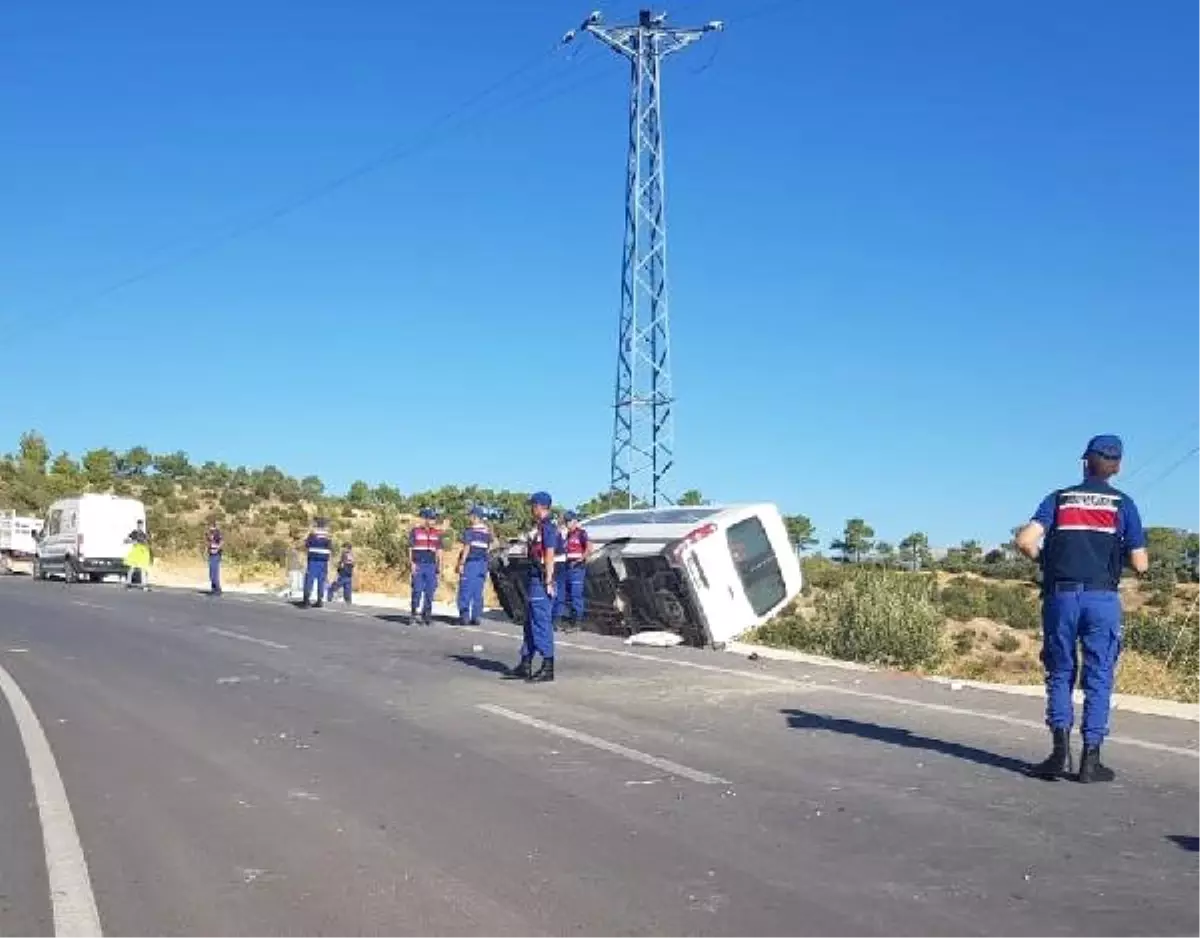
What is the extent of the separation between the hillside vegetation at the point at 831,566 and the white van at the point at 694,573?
91.7 inches

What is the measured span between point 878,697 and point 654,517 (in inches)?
315

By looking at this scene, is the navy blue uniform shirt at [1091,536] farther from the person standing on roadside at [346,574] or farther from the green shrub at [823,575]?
the green shrub at [823,575]

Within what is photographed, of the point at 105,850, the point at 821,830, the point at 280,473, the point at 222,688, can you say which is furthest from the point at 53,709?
the point at 280,473

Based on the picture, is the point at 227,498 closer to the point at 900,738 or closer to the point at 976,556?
the point at 976,556

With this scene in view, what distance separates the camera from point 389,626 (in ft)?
70.7

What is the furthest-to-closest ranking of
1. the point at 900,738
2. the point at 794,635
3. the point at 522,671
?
the point at 794,635
the point at 522,671
the point at 900,738

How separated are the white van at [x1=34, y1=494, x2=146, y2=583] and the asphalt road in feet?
83.3

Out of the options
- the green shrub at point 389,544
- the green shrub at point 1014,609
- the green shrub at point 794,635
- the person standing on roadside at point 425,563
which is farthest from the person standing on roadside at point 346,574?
the green shrub at point 1014,609

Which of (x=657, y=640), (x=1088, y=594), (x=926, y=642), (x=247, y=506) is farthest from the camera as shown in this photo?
(x=247, y=506)

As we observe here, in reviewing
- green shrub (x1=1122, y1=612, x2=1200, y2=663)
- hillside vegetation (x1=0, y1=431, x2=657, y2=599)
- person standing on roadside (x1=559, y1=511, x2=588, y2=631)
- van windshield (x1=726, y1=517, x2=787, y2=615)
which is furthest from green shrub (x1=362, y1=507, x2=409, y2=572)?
van windshield (x1=726, y1=517, x2=787, y2=615)

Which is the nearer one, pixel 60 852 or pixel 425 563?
pixel 60 852

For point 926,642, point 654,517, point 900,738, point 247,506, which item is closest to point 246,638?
point 654,517

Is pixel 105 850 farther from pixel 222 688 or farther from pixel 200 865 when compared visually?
pixel 222 688

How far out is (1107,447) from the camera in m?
8.52
